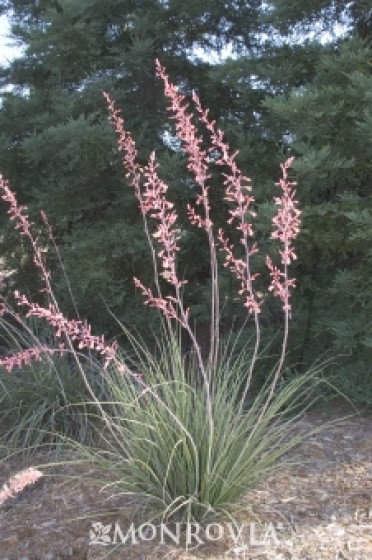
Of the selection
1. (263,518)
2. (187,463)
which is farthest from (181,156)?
(263,518)

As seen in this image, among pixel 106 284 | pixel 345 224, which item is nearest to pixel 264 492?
pixel 345 224

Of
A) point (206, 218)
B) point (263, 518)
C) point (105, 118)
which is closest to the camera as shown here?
point (206, 218)

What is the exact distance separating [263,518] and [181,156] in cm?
318

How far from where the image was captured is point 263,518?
252 centimetres

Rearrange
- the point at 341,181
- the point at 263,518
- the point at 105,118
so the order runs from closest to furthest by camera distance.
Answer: the point at 263,518 < the point at 341,181 < the point at 105,118

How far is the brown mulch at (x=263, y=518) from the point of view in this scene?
232 cm

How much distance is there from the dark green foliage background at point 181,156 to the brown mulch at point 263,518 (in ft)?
3.38

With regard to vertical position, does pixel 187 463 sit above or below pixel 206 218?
below

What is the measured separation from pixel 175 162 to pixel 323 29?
4.93 ft

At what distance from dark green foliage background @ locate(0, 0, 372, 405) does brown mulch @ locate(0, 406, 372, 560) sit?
103cm

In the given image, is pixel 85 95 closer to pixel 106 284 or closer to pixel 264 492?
pixel 106 284

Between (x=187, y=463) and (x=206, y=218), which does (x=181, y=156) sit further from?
(x=187, y=463)

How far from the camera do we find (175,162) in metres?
4.57

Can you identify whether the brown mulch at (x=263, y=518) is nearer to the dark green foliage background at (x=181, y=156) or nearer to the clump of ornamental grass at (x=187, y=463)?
the clump of ornamental grass at (x=187, y=463)
